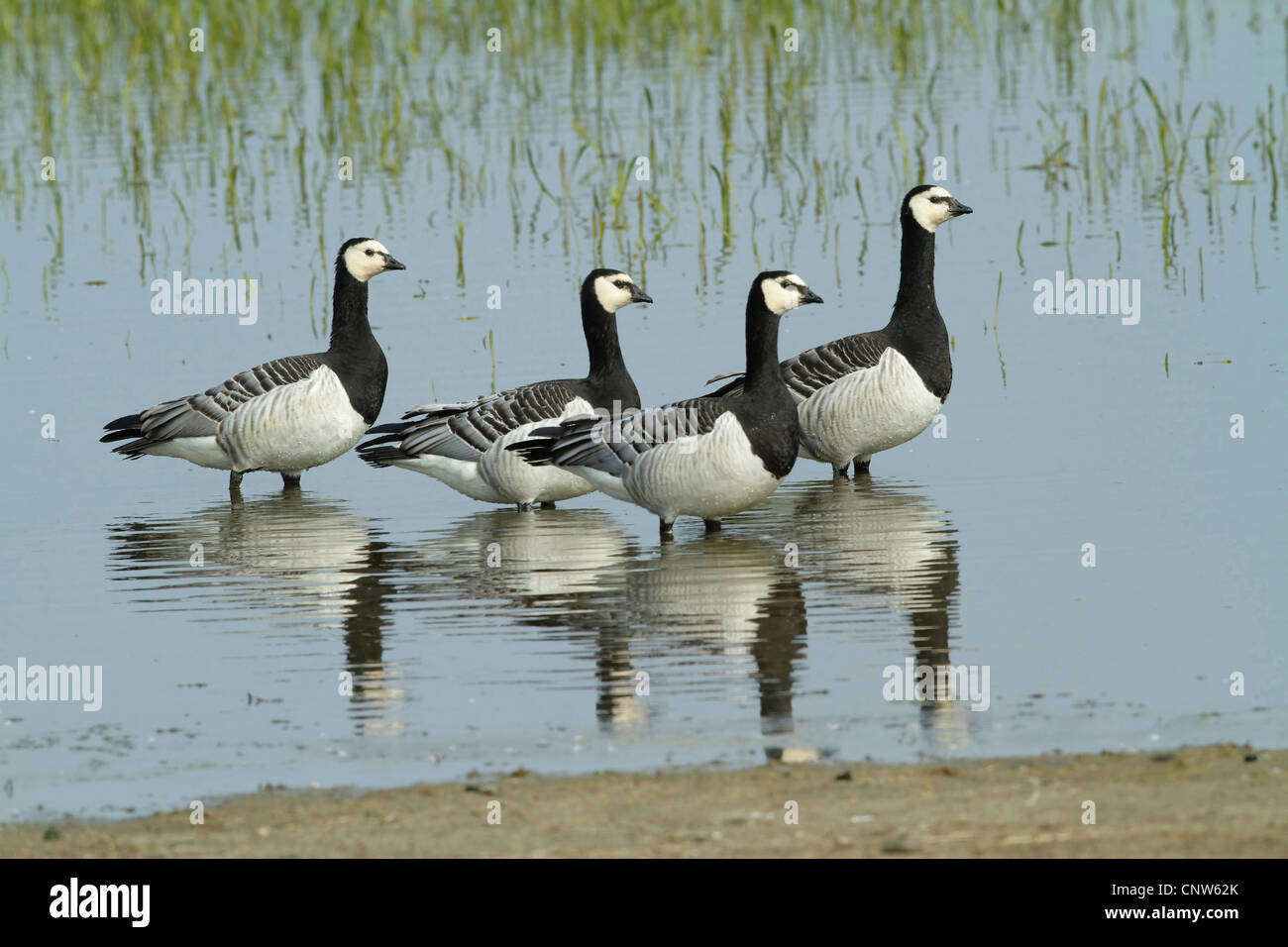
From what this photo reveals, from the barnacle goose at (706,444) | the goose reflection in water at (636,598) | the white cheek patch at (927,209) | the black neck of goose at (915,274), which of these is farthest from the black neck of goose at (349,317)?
the white cheek patch at (927,209)

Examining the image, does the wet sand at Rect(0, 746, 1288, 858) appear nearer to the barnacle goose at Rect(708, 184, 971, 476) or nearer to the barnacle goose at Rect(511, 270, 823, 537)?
the barnacle goose at Rect(511, 270, 823, 537)

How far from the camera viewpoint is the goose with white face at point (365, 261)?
16.4 m

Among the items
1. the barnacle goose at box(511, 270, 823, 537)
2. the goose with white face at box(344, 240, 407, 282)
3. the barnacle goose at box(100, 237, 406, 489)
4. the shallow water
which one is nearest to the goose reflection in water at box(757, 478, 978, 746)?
the shallow water

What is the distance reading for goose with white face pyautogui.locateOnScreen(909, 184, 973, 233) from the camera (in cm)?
1617

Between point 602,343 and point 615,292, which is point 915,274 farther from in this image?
point 602,343

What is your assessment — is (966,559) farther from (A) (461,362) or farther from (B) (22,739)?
(A) (461,362)

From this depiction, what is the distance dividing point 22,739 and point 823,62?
2523cm

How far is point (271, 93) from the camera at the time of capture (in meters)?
31.5

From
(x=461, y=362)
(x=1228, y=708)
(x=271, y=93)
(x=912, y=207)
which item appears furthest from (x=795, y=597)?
(x=271, y=93)

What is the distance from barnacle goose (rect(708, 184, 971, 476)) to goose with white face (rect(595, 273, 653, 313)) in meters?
1.36

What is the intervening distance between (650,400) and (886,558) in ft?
14.3

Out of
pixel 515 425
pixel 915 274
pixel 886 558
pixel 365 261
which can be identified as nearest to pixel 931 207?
pixel 915 274

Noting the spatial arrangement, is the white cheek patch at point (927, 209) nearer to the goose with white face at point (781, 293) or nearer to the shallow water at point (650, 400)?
the shallow water at point (650, 400)

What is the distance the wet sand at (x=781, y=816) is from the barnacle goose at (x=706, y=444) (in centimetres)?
488
